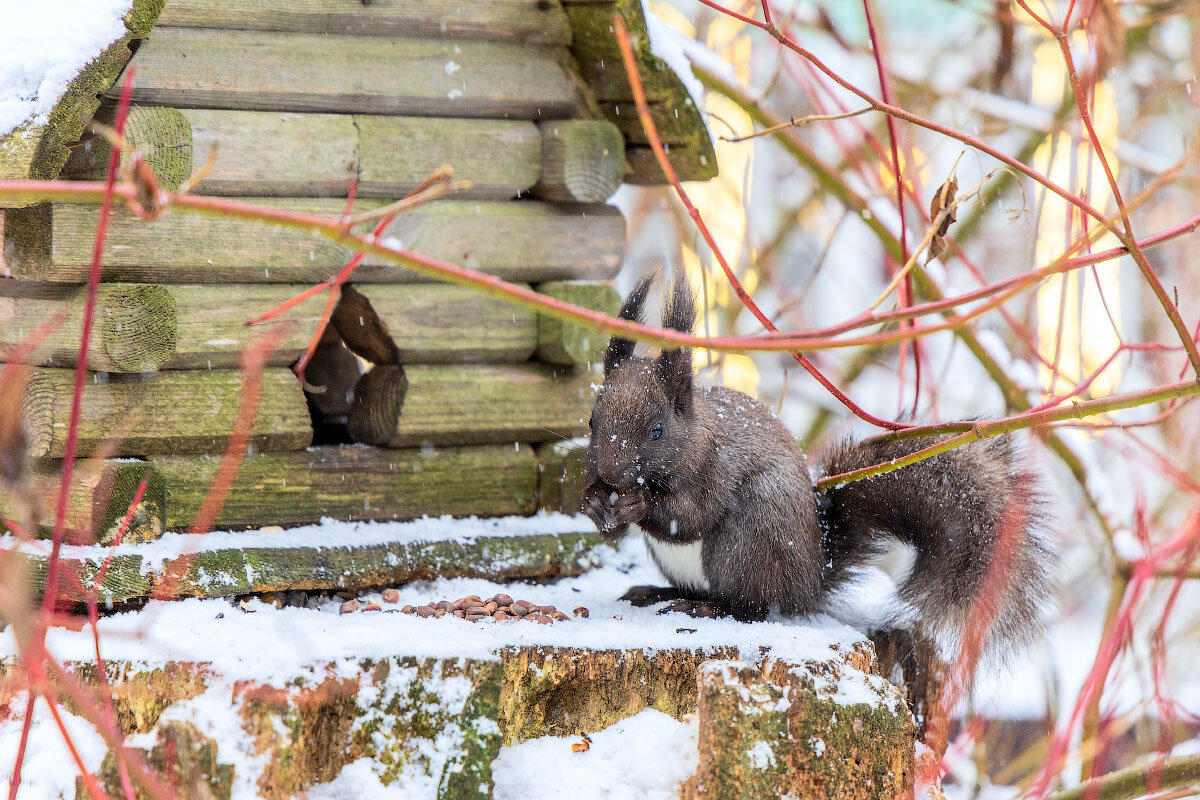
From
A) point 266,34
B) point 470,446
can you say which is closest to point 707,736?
point 470,446

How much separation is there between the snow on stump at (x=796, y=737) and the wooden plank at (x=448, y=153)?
1.52 meters

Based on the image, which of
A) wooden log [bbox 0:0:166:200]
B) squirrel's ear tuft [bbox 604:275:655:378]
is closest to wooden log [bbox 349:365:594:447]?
squirrel's ear tuft [bbox 604:275:655:378]

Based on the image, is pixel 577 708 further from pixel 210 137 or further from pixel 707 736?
pixel 210 137

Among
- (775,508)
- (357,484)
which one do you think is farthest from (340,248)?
(775,508)

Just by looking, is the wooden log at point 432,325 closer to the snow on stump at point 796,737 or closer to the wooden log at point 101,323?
the wooden log at point 101,323

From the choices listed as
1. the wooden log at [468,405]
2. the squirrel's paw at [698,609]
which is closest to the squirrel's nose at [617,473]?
the squirrel's paw at [698,609]

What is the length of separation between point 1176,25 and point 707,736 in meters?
4.73

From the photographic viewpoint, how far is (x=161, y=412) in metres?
2.46

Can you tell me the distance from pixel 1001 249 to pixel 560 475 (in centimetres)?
361

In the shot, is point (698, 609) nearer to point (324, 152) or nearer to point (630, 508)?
point (630, 508)

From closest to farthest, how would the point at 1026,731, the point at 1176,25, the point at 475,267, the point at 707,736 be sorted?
the point at 707,736
the point at 475,267
the point at 1026,731
the point at 1176,25

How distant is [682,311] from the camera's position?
2.30 m

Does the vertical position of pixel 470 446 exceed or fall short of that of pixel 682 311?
it falls short

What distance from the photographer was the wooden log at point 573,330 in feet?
9.57
